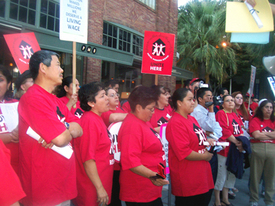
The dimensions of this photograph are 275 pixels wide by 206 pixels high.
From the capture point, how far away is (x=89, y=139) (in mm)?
2201

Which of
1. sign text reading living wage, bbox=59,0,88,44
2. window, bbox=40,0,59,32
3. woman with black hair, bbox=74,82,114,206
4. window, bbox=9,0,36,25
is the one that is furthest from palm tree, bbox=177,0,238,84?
woman with black hair, bbox=74,82,114,206

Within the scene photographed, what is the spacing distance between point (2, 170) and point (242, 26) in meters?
2.98

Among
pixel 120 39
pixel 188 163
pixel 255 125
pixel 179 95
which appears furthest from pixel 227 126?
pixel 120 39

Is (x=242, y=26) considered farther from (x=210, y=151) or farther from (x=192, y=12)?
(x=192, y=12)

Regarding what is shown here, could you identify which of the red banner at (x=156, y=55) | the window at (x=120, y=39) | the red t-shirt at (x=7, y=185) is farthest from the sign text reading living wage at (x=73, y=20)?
the window at (x=120, y=39)

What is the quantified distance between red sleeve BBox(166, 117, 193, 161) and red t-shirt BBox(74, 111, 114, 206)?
79 centimetres

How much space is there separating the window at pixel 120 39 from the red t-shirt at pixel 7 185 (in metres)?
8.47

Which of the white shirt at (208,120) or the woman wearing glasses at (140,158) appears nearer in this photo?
the woman wearing glasses at (140,158)

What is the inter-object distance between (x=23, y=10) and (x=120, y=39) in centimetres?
413

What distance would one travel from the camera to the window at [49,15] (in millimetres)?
7309

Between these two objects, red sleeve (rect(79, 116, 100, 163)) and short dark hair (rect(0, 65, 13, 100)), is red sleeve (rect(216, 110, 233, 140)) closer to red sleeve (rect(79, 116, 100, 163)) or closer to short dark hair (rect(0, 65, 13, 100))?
red sleeve (rect(79, 116, 100, 163))

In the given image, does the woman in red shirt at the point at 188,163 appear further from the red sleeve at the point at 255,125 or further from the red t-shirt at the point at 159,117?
the red sleeve at the point at 255,125

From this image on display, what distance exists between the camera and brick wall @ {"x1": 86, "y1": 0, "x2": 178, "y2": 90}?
835cm

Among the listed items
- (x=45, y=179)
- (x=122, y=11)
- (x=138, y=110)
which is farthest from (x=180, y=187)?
(x=122, y=11)
